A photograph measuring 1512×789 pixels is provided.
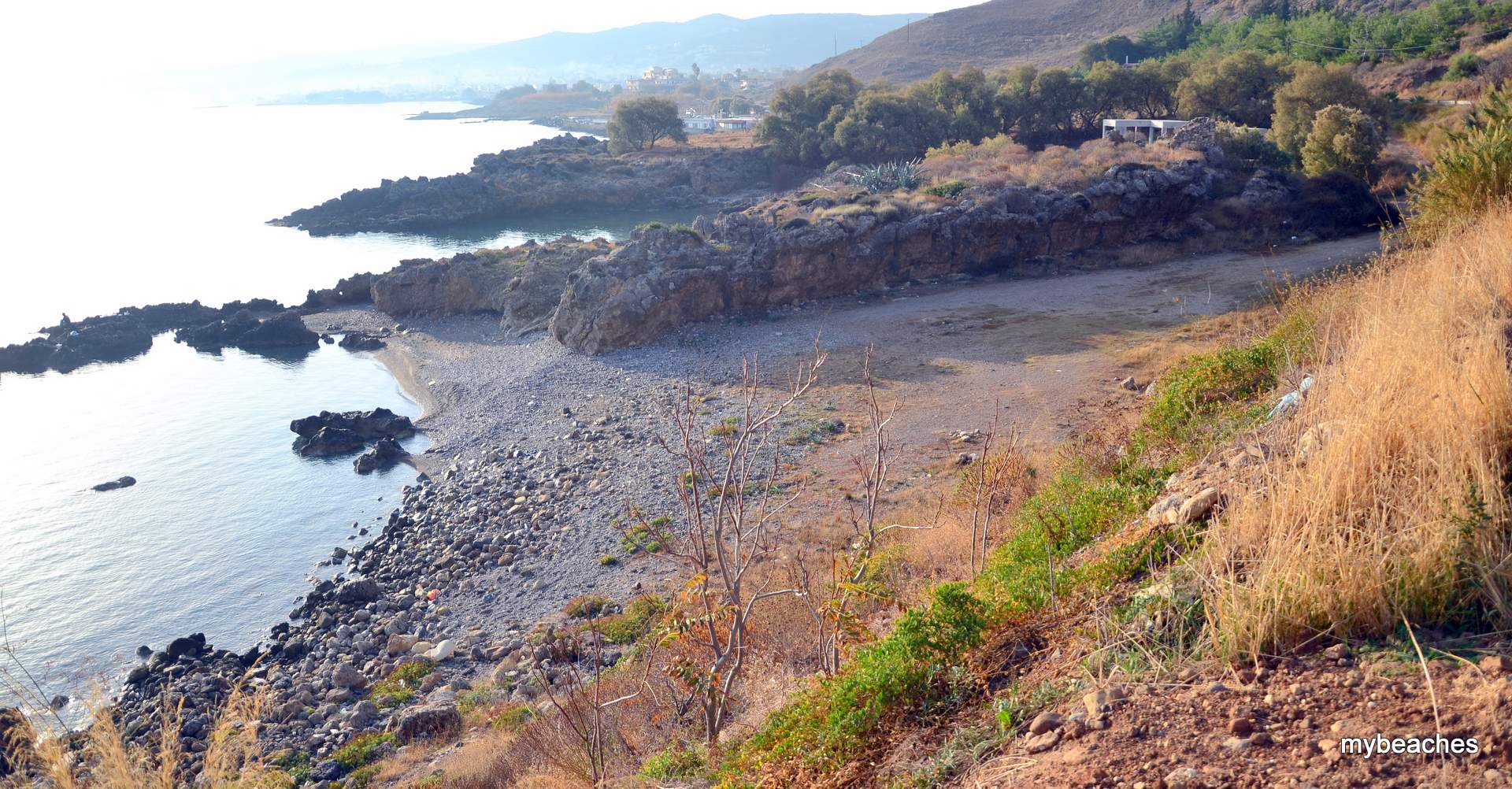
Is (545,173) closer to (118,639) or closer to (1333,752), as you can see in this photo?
(118,639)

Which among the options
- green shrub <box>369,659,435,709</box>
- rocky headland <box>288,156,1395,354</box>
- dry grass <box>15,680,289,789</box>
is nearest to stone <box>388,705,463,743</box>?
green shrub <box>369,659,435,709</box>

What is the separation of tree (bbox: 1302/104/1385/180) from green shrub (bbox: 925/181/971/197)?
34.8 feet

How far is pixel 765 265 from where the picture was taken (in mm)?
24719

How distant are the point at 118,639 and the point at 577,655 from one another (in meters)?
9.16

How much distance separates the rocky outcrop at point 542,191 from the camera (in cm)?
5725

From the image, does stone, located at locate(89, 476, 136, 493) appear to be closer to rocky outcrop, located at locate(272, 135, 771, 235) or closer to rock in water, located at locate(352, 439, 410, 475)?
rock in water, located at locate(352, 439, 410, 475)

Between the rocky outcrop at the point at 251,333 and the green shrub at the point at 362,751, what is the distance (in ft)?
83.8

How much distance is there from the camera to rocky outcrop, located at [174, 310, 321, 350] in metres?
32.0

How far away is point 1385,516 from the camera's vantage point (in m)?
3.24

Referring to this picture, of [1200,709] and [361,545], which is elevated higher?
[1200,709]

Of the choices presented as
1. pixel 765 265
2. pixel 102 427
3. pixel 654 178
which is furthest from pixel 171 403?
pixel 654 178

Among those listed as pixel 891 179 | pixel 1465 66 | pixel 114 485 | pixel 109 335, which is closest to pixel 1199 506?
pixel 114 485

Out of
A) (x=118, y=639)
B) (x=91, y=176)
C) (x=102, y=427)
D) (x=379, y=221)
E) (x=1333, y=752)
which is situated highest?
(x=91, y=176)

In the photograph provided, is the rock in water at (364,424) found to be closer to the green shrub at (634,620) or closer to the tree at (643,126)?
the green shrub at (634,620)
